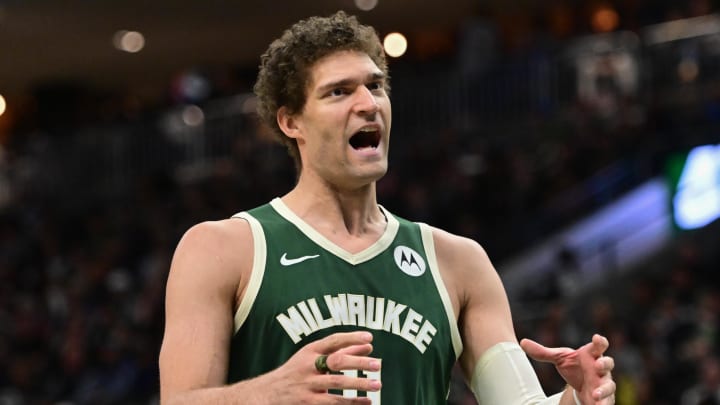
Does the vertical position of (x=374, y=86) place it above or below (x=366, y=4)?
below

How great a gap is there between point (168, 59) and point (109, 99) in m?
2.68

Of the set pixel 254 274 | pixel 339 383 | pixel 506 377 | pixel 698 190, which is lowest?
pixel 698 190

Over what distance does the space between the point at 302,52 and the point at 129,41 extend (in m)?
20.0

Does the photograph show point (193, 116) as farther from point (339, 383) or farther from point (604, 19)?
point (339, 383)

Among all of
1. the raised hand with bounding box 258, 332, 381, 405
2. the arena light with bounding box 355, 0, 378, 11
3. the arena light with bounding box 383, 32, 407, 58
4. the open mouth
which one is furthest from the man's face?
the arena light with bounding box 383, 32, 407, 58

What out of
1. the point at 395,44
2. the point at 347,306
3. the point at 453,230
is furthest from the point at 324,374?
the point at 395,44

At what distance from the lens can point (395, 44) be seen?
79.3ft

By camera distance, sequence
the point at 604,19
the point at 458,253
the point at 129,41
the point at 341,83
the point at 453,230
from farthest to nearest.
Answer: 1. the point at 129,41
2. the point at 604,19
3. the point at 453,230
4. the point at 458,253
5. the point at 341,83

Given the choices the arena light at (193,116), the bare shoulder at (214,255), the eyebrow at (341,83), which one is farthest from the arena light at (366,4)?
the bare shoulder at (214,255)

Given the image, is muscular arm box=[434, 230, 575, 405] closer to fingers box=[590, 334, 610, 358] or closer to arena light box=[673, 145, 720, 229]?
fingers box=[590, 334, 610, 358]

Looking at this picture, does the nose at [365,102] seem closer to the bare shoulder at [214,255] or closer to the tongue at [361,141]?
the tongue at [361,141]

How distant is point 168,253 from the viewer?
1802 centimetres

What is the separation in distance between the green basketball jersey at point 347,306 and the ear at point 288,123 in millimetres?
254

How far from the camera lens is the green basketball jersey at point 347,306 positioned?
4637 millimetres
